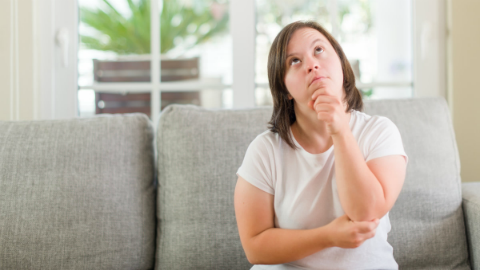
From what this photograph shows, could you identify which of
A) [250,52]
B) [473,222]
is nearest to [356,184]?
[473,222]

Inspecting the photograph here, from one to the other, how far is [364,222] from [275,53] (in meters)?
0.42

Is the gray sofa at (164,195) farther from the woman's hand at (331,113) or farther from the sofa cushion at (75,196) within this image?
the woman's hand at (331,113)

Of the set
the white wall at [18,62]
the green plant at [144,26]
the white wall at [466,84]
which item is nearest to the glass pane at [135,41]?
the green plant at [144,26]

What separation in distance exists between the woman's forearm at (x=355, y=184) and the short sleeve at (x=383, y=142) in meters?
0.10

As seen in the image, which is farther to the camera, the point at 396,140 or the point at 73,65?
the point at 73,65

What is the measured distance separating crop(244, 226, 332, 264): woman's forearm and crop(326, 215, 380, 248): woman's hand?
0.02m

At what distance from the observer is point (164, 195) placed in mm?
1271

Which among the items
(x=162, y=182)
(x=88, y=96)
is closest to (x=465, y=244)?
(x=162, y=182)

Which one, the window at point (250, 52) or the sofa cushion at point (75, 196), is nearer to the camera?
the sofa cushion at point (75, 196)

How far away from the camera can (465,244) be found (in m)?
1.20

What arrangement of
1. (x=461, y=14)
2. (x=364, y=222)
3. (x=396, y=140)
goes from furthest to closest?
(x=461, y=14) < (x=396, y=140) < (x=364, y=222)

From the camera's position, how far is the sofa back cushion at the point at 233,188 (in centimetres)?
118

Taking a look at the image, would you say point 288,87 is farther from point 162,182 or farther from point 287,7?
point 287,7

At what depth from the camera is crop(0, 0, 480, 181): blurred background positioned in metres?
1.64
